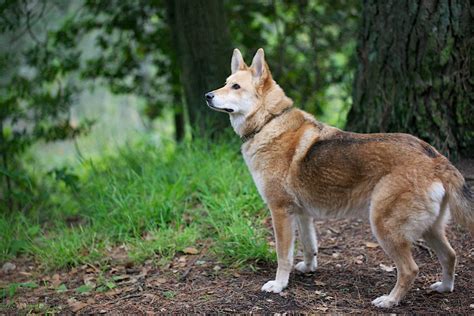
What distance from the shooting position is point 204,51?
22.4 ft

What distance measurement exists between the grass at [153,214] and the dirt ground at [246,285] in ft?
0.48

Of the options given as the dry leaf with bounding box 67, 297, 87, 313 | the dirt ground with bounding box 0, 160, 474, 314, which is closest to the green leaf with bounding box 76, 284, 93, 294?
the dirt ground with bounding box 0, 160, 474, 314

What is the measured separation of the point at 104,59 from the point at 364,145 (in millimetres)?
5141

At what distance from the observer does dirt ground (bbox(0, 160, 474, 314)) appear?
3859mm

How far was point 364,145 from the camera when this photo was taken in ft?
12.5

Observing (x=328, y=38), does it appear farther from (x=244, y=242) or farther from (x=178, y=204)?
(x=244, y=242)

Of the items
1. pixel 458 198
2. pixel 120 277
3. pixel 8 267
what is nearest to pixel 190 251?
pixel 120 277

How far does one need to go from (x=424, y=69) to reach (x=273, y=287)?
2.54 m

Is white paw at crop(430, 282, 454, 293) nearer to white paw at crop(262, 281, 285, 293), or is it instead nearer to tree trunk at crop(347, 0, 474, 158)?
white paw at crop(262, 281, 285, 293)

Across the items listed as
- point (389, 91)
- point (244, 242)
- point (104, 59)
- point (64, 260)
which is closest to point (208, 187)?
point (244, 242)

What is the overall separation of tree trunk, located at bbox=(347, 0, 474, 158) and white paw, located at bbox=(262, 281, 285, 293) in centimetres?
217

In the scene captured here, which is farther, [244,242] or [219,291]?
[244,242]

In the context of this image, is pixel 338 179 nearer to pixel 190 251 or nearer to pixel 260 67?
pixel 260 67

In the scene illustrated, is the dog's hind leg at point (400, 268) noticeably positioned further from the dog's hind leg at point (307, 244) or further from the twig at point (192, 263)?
the twig at point (192, 263)
